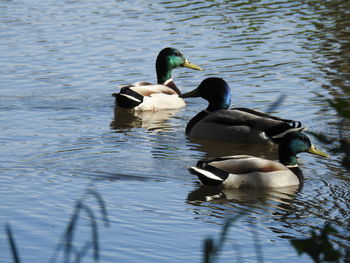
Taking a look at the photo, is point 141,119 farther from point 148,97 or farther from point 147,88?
point 147,88

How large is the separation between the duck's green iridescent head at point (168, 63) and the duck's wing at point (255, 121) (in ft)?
9.43

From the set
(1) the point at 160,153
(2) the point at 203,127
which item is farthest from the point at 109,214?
(2) the point at 203,127

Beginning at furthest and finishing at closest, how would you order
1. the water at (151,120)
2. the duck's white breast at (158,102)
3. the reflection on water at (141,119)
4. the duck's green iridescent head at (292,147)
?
the duck's white breast at (158,102), the reflection on water at (141,119), the duck's green iridescent head at (292,147), the water at (151,120)

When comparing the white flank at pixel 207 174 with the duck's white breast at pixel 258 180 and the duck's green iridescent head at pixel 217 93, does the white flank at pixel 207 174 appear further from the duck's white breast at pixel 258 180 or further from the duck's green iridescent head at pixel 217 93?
the duck's green iridescent head at pixel 217 93

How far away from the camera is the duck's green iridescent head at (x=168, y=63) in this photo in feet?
46.3

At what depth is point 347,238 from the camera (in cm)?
662

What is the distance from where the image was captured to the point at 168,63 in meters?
14.1

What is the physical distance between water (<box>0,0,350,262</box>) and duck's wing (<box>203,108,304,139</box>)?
0.30m

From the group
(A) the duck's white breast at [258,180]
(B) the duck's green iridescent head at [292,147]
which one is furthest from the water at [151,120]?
(B) the duck's green iridescent head at [292,147]

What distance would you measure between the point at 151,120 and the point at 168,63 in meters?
1.76

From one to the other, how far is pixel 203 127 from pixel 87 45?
590cm

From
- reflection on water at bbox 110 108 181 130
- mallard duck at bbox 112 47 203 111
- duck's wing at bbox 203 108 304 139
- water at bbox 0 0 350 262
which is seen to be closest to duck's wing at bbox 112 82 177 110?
mallard duck at bbox 112 47 203 111

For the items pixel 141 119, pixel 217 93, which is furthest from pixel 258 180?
pixel 141 119

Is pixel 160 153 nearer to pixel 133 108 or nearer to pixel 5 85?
pixel 133 108
